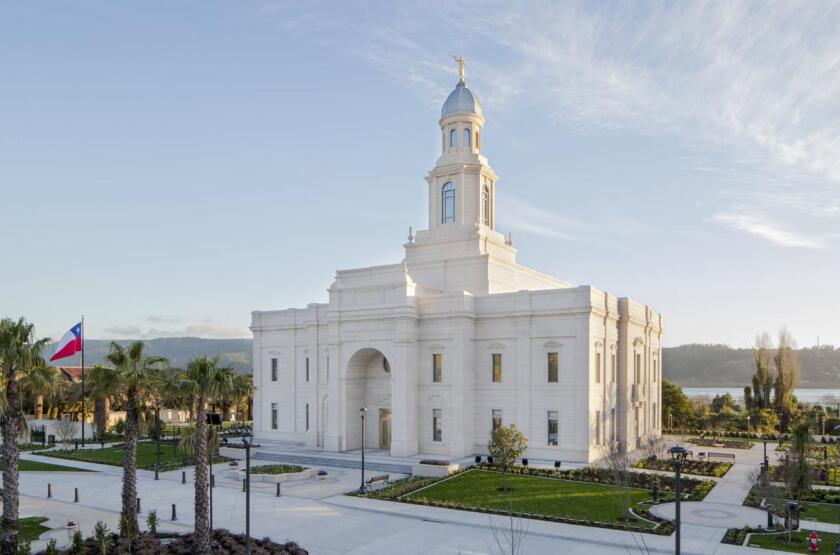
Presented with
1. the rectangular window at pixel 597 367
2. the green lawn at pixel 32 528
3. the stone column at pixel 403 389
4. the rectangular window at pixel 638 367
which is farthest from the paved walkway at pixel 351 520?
the rectangular window at pixel 638 367

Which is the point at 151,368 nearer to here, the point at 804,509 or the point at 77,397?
the point at 804,509

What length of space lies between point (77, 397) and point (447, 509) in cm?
4017

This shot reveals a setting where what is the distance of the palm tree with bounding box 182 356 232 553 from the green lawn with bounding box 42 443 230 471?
20835 mm

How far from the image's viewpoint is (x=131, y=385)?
2381 centimetres

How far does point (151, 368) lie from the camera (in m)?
24.2

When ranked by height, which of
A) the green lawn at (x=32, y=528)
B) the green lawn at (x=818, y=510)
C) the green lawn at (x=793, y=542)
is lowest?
the green lawn at (x=818, y=510)

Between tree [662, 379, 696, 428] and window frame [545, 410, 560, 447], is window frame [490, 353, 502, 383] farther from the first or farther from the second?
tree [662, 379, 696, 428]

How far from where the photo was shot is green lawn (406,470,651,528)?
27.7 m

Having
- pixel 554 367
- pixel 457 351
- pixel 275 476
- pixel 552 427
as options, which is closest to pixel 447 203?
pixel 457 351

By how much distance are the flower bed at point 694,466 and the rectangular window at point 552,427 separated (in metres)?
4.95

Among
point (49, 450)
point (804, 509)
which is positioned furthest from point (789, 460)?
point (49, 450)

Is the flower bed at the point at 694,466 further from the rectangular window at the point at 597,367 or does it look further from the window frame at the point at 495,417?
the window frame at the point at 495,417

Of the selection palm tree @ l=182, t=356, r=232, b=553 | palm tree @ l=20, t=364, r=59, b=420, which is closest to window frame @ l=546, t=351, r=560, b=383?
palm tree @ l=182, t=356, r=232, b=553

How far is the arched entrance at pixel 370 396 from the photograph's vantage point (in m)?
45.4
